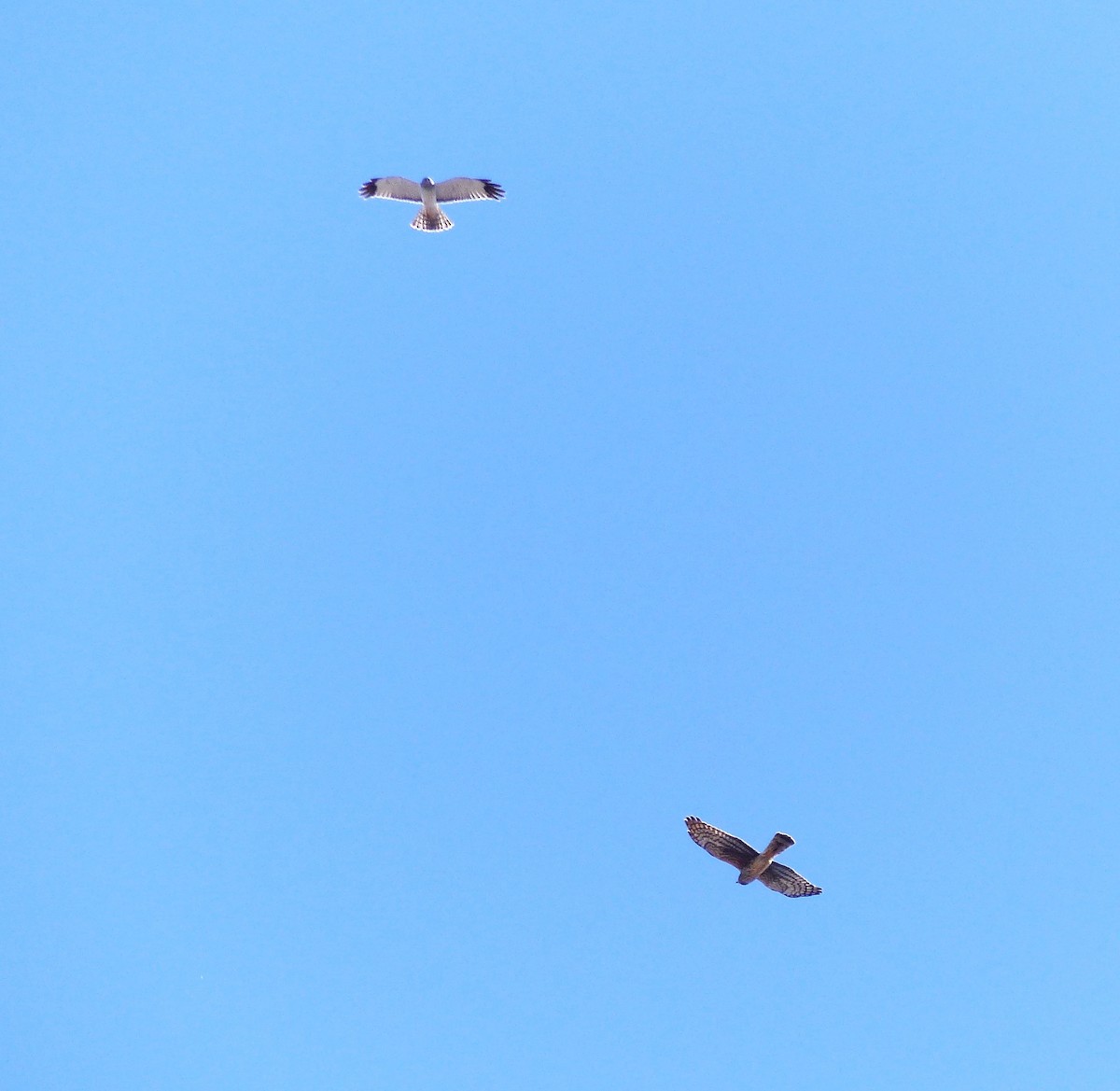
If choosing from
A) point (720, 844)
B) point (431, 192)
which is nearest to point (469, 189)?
point (431, 192)

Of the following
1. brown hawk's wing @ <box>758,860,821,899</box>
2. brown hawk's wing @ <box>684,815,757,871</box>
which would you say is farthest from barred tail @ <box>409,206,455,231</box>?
brown hawk's wing @ <box>758,860,821,899</box>

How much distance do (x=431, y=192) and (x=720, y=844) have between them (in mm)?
16398

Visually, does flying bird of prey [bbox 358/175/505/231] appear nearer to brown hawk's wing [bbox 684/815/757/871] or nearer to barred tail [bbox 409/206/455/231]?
barred tail [bbox 409/206/455/231]

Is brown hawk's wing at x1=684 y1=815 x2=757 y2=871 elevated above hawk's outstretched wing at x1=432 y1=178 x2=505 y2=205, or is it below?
below

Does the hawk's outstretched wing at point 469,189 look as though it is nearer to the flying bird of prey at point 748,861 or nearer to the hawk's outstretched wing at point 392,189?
the hawk's outstretched wing at point 392,189

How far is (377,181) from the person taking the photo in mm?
21891

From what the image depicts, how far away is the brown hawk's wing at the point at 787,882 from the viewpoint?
1661 cm

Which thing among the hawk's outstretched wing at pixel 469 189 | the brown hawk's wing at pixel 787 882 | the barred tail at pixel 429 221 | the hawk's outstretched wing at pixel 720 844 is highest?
the hawk's outstretched wing at pixel 469 189

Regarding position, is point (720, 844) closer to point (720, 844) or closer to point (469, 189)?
point (720, 844)

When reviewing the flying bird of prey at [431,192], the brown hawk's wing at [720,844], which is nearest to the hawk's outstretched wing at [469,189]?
the flying bird of prey at [431,192]

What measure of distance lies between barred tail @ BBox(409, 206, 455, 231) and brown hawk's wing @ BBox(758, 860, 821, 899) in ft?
55.2

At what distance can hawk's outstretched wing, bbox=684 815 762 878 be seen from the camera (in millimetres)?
16328

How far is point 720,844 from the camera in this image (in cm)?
1645

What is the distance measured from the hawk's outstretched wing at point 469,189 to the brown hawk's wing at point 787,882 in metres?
17.0
